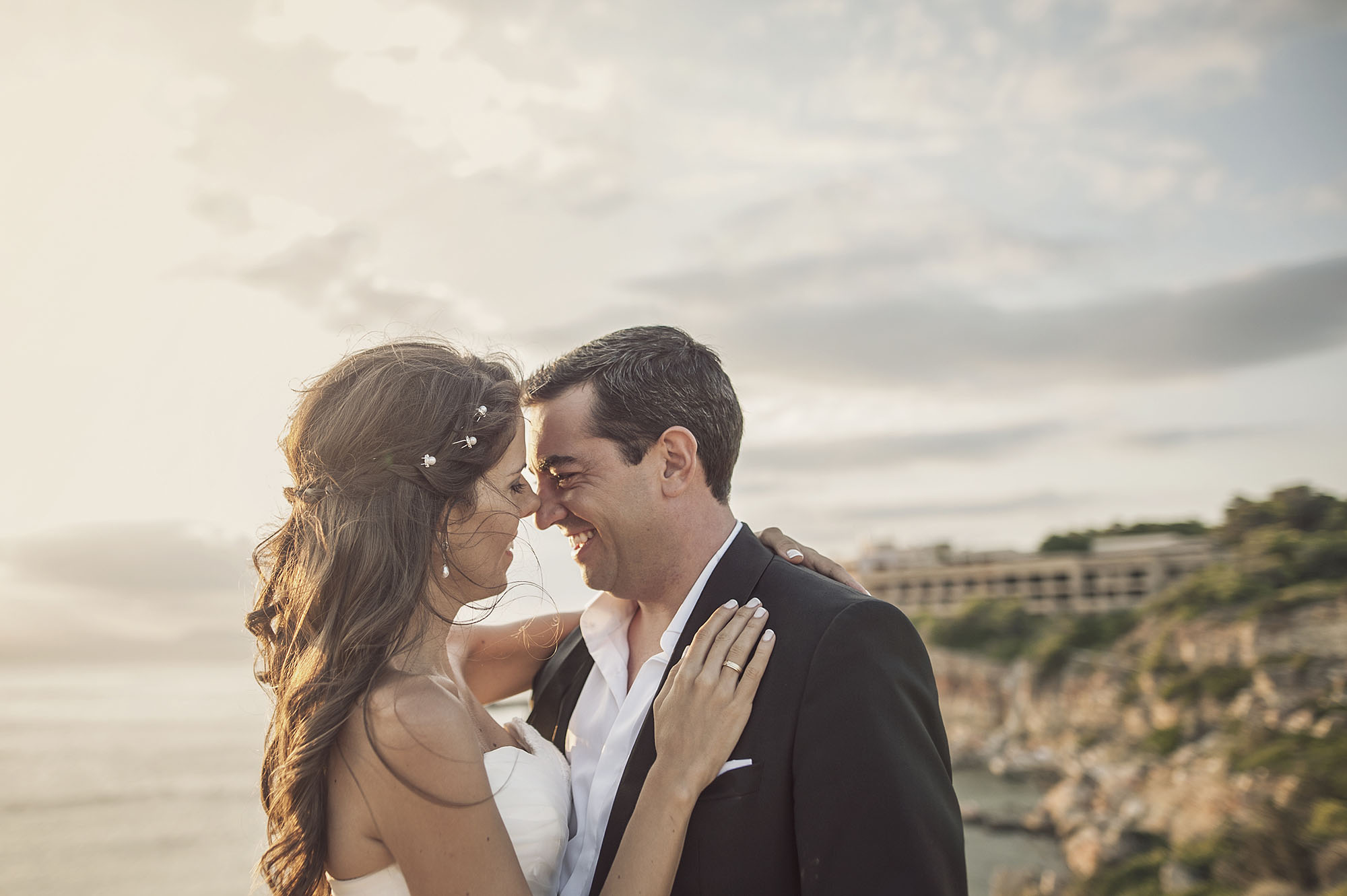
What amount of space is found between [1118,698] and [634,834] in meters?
52.6

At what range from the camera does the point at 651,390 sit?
3.63 metres

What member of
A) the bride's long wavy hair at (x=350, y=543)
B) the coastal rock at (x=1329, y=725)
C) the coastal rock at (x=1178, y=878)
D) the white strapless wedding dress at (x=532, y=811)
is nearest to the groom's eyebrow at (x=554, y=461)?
the bride's long wavy hair at (x=350, y=543)

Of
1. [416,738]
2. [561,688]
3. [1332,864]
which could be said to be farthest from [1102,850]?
[416,738]

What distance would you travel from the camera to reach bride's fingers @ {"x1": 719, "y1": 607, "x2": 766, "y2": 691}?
3.07 m

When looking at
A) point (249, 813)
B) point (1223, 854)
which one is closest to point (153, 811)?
point (1223, 854)

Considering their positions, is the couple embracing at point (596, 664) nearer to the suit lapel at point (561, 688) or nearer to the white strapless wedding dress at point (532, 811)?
the white strapless wedding dress at point (532, 811)

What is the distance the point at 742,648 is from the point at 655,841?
2.14ft

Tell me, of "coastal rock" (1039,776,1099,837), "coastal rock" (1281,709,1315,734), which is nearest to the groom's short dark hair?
"coastal rock" (1281,709,1315,734)

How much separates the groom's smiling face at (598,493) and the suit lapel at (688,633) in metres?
0.31

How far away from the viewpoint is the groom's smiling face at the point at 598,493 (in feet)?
12.0

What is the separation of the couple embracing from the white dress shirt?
11 mm

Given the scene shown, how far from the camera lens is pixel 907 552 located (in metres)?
103

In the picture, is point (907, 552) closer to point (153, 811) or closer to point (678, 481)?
point (153, 811)

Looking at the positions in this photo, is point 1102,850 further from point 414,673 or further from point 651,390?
point 414,673
